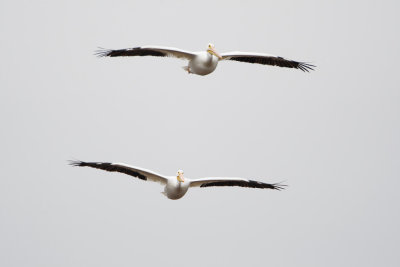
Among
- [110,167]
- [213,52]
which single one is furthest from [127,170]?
[213,52]

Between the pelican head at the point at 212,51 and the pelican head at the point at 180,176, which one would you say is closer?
the pelican head at the point at 212,51

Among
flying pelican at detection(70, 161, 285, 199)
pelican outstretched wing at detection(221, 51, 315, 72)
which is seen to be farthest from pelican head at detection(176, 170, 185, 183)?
pelican outstretched wing at detection(221, 51, 315, 72)

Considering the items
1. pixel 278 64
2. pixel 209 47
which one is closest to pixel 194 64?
pixel 209 47

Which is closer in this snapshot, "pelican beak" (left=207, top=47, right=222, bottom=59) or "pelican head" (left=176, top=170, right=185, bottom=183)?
"pelican beak" (left=207, top=47, right=222, bottom=59)

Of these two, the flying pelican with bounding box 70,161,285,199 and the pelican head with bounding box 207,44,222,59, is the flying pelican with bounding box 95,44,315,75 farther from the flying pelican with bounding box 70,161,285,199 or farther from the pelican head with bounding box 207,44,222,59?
the flying pelican with bounding box 70,161,285,199

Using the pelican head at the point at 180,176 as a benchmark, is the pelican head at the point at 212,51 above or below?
above

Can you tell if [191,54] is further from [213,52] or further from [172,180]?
[172,180]

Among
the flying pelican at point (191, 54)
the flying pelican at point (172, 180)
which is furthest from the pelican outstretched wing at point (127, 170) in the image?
the flying pelican at point (191, 54)

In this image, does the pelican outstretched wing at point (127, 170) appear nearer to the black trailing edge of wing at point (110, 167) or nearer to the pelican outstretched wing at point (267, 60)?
the black trailing edge of wing at point (110, 167)
